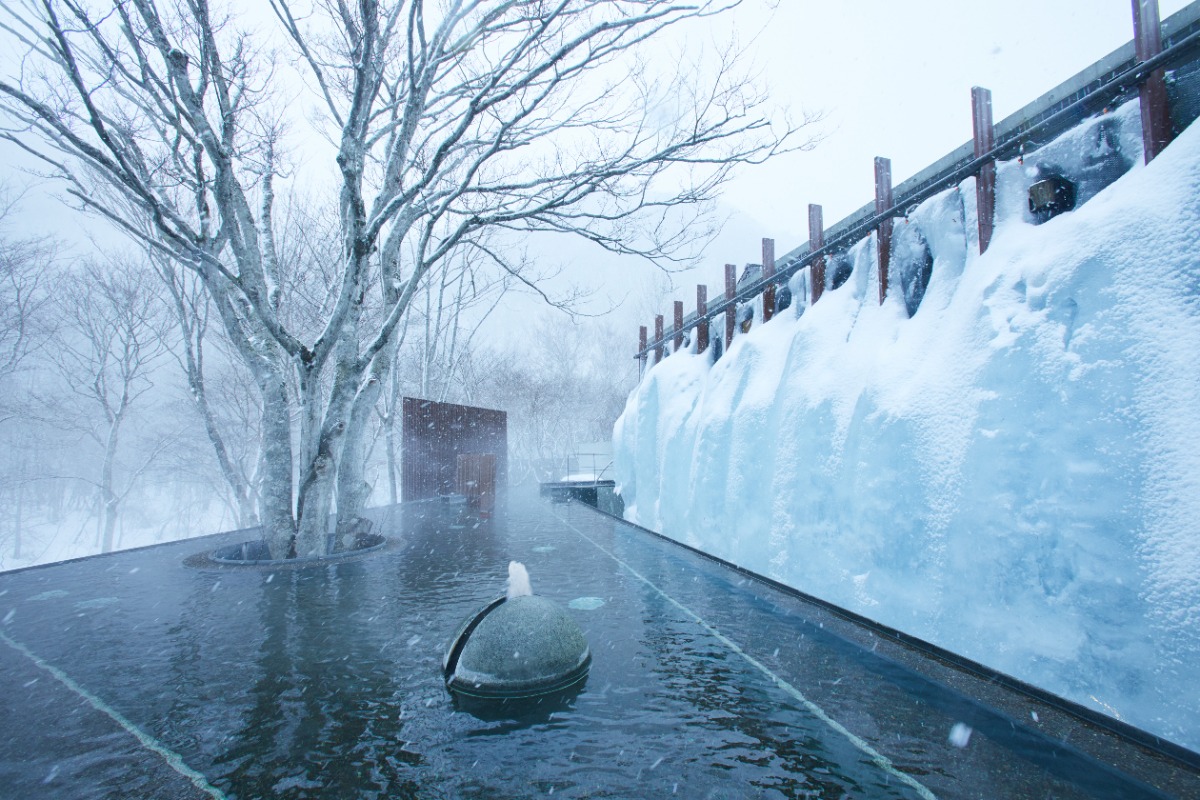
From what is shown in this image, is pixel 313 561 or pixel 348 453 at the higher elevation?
pixel 348 453

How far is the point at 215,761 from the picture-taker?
2900 millimetres

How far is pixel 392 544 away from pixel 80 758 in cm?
678

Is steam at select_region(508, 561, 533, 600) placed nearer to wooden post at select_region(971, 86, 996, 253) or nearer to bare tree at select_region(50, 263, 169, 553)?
wooden post at select_region(971, 86, 996, 253)

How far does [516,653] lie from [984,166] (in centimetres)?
662

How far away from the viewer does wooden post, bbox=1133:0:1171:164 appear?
170 inches

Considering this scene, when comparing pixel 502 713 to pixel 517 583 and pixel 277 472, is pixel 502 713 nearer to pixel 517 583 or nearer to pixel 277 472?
pixel 517 583

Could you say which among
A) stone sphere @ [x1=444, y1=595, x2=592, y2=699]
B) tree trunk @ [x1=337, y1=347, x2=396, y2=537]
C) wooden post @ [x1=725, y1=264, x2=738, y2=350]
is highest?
wooden post @ [x1=725, y1=264, x2=738, y2=350]

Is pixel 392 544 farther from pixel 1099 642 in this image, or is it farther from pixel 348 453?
pixel 1099 642

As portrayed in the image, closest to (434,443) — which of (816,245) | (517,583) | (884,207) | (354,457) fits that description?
(354,457)

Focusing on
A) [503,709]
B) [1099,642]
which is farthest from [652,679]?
[1099,642]

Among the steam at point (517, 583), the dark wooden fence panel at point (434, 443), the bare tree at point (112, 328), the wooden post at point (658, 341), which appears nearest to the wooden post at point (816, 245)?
the steam at point (517, 583)

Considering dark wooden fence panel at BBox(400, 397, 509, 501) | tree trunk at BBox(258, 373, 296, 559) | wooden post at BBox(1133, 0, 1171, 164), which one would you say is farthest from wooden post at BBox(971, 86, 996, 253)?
dark wooden fence panel at BBox(400, 397, 509, 501)

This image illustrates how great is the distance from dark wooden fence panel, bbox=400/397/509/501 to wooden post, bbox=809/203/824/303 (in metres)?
10.7

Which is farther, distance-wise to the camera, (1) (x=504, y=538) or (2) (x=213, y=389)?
(2) (x=213, y=389)
